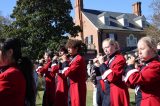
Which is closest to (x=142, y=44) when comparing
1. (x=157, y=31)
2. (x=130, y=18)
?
(x=157, y=31)

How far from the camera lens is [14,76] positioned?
4.26m

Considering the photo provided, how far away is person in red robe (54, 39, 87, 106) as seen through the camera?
339 inches

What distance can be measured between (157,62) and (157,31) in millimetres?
38530

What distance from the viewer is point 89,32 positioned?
52594 millimetres

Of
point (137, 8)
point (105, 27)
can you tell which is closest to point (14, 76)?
point (105, 27)

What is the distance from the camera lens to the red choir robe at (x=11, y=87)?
4.18 m

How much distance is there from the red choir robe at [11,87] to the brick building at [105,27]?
4510 cm

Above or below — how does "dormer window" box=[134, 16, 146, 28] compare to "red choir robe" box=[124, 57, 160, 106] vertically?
above

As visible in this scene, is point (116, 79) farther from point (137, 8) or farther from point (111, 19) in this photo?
point (137, 8)

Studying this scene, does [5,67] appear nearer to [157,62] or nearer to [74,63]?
[157,62]

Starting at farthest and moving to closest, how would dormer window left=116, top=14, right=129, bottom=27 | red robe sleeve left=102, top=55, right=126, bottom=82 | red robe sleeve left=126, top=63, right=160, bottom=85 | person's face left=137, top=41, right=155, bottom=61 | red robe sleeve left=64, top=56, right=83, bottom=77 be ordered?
dormer window left=116, top=14, right=129, bottom=27
red robe sleeve left=64, top=56, right=83, bottom=77
red robe sleeve left=102, top=55, right=126, bottom=82
person's face left=137, top=41, right=155, bottom=61
red robe sleeve left=126, top=63, right=160, bottom=85

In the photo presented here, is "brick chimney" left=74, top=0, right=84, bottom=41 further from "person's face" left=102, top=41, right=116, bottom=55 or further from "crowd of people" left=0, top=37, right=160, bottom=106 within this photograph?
"person's face" left=102, top=41, right=116, bottom=55

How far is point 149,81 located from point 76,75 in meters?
3.52

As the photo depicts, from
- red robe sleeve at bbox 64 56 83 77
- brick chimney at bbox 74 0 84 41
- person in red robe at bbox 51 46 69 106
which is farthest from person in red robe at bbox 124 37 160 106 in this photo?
brick chimney at bbox 74 0 84 41
